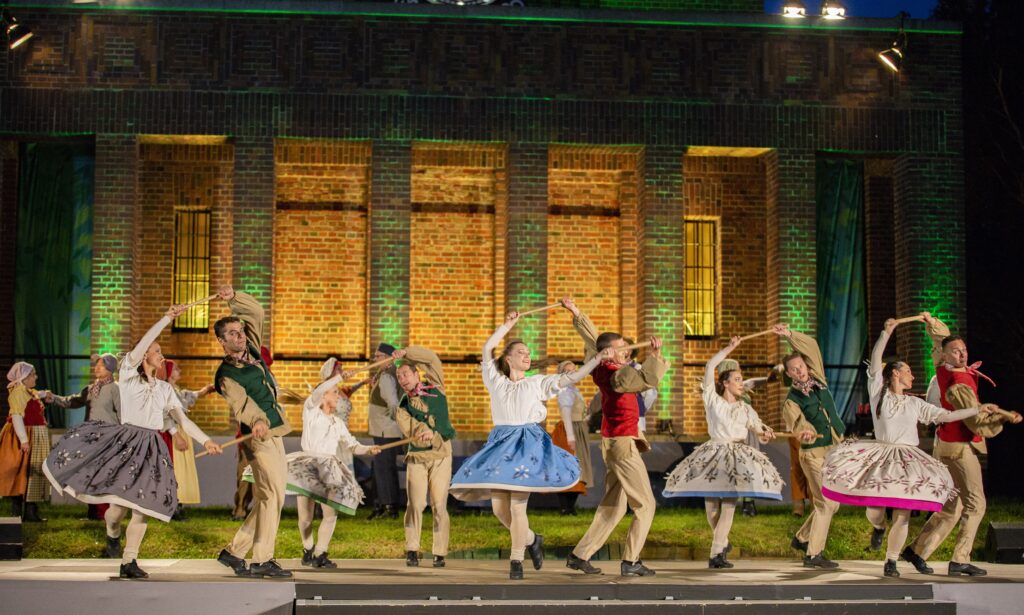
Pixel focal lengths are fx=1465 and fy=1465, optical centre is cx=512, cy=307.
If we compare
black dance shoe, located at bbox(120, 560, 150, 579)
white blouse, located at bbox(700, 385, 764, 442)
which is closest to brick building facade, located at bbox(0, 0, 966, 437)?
white blouse, located at bbox(700, 385, 764, 442)

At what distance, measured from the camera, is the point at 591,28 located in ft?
62.9

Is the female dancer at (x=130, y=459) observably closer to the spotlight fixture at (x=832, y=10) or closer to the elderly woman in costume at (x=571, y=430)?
the elderly woman in costume at (x=571, y=430)

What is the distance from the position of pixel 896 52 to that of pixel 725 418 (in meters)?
8.67

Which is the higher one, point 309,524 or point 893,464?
point 893,464

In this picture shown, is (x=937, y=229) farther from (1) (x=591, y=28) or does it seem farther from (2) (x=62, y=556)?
(2) (x=62, y=556)

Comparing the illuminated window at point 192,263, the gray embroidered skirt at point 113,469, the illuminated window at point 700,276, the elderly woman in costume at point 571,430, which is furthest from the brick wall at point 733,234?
the gray embroidered skirt at point 113,469

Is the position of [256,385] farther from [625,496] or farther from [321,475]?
[625,496]

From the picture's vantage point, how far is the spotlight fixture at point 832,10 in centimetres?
1942

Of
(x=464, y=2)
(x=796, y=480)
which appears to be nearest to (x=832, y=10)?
(x=464, y=2)

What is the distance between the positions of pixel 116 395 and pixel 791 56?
10.4 m

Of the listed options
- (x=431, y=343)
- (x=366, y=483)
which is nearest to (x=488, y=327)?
(x=431, y=343)

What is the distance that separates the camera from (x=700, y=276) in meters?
21.2

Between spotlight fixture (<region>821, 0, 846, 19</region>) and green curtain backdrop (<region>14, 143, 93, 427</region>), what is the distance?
32.4 ft

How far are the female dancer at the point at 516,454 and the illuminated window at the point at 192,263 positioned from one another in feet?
32.1
